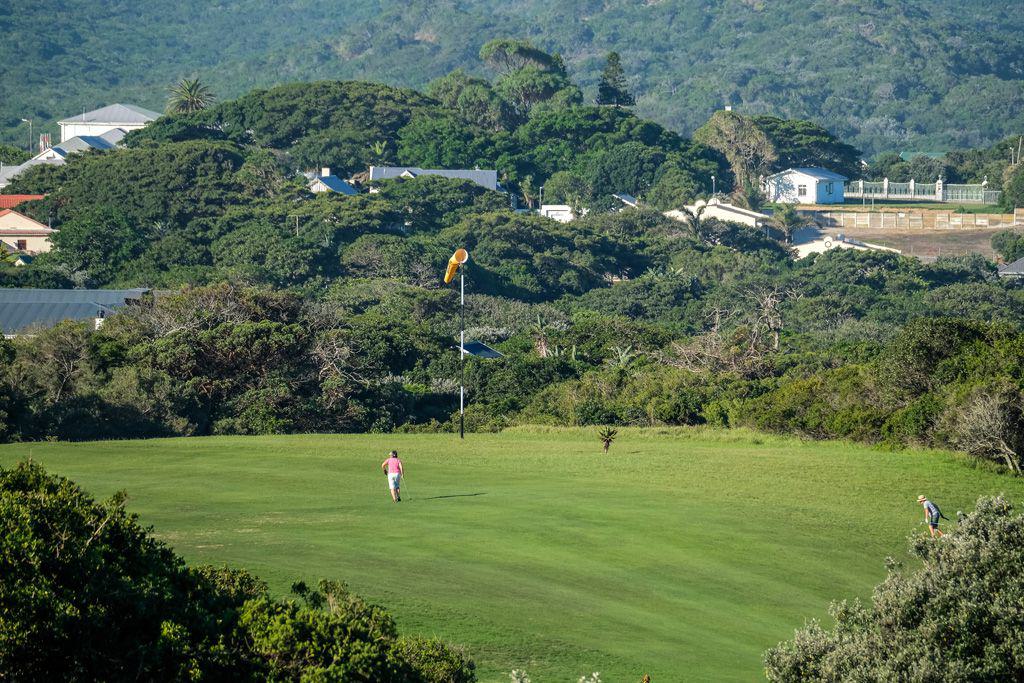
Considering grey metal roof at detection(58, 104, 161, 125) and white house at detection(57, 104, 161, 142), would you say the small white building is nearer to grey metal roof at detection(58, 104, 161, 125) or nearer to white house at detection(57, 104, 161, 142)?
white house at detection(57, 104, 161, 142)

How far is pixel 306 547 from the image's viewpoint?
21.1m

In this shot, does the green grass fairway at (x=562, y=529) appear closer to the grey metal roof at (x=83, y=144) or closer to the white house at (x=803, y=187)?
the grey metal roof at (x=83, y=144)

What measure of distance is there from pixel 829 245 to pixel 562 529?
3637 inches

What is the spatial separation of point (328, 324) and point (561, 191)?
234ft

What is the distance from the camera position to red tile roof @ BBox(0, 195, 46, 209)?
106 metres

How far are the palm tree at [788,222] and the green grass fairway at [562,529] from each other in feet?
269

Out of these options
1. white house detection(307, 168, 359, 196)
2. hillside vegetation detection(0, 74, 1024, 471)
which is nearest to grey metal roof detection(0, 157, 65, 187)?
hillside vegetation detection(0, 74, 1024, 471)

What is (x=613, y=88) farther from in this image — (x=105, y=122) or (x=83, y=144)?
(x=83, y=144)

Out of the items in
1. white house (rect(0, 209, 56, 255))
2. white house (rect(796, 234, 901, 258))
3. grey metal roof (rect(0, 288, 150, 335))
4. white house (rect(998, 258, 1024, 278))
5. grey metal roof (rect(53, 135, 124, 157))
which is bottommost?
grey metal roof (rect(0, 288, 150, 335))

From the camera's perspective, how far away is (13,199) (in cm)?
10819

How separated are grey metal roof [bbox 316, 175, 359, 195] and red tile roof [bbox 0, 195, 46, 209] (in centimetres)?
1953

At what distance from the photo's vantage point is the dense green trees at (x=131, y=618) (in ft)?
43.8

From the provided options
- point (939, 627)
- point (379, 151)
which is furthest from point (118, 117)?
point (939, 627)

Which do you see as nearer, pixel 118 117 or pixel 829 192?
pixel 829 192
